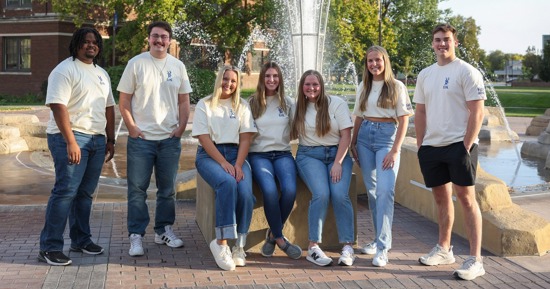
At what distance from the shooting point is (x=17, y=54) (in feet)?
132

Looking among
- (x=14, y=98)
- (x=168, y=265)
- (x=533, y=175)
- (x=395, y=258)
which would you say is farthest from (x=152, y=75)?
(x=14, y=98)

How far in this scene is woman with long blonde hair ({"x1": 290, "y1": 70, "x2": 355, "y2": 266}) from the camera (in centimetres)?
638

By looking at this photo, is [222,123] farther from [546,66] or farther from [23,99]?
[546,66]

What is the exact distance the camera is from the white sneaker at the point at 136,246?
21.2 ft

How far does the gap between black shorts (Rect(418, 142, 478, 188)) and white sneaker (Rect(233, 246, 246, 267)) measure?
1650mm

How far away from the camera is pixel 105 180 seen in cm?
1136

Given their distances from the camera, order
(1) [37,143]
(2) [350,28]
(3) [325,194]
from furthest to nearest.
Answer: (2) [350,28] → (1) [37,143] → (3) [325,194]

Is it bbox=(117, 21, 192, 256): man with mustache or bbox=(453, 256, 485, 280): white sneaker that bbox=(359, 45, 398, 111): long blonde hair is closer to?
bbox=(453, 256, 485, 280): white sneaker

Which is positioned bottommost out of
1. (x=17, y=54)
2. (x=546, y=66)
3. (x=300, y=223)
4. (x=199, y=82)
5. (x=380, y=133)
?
(x=300, y=223)

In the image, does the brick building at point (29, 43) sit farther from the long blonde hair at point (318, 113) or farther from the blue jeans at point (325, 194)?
the blue jeans at point (325, 194)

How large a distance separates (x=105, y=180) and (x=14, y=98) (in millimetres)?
29096

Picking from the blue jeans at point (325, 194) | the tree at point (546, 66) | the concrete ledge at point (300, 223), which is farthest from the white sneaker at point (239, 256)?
the tree at point (546, 66)

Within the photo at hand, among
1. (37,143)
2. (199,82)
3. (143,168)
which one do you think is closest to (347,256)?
(143,168)

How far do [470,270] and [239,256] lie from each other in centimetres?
186
